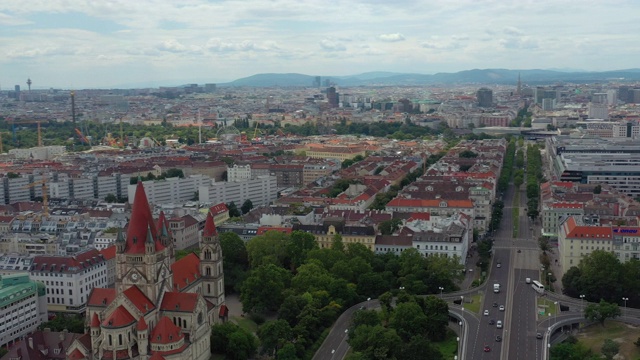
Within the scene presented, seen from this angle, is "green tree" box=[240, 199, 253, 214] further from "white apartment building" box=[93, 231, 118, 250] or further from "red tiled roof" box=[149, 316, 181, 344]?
"red tiled roof" box=[149, 316, 181, 344]

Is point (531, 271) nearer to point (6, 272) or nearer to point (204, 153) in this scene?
point (6, 272)

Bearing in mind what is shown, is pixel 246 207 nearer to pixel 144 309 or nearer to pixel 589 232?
pixel 589 232

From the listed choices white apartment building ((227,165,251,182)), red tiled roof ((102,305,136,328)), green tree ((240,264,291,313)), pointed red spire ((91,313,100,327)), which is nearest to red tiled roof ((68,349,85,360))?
pointed red spire ((91,313,100,327))

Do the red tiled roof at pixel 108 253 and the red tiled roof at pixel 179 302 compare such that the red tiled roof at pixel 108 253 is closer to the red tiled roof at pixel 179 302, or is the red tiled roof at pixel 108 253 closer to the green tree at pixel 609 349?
the red tiled roof at pixel 179 302

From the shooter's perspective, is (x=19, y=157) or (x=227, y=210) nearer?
(x=227, y=210)

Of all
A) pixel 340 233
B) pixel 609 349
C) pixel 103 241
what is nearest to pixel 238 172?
pixel 340 233

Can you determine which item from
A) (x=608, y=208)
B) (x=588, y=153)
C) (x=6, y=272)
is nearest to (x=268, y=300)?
(x=6, y=272)

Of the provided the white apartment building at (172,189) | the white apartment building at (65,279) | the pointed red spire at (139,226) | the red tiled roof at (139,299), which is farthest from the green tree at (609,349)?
the white apartment building at (172,189)
